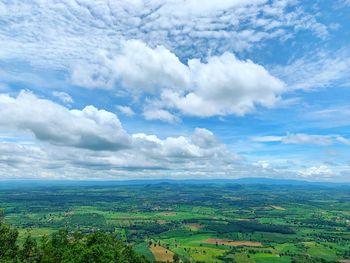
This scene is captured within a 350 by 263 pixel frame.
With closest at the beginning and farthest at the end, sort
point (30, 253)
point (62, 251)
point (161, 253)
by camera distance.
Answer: point (62, 251) → point (30, 253) → point (161, 253)

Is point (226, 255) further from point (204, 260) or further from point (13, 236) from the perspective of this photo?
point (13, 236)

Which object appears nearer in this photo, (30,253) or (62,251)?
(62,251)

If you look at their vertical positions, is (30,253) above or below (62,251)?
below

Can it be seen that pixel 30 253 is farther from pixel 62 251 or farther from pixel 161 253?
pixel 161 253

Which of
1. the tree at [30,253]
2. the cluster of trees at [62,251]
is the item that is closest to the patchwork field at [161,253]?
the cluster of trees at [62,251]

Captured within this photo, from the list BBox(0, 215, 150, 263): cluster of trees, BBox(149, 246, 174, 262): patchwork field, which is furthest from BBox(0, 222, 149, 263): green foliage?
BBox(149, 246, 174, 262): patchwork field

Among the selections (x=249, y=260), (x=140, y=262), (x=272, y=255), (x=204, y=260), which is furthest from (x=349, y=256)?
(x=140, y=262)

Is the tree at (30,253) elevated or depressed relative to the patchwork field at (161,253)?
elevated

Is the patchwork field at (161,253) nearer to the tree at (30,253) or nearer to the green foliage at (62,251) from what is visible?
the green foliage at (62,251)

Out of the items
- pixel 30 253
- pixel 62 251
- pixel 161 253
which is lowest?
pixel 161 253

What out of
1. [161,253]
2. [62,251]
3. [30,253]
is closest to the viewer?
[62,251]

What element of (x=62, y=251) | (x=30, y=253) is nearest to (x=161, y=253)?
(x=30, y=253)
